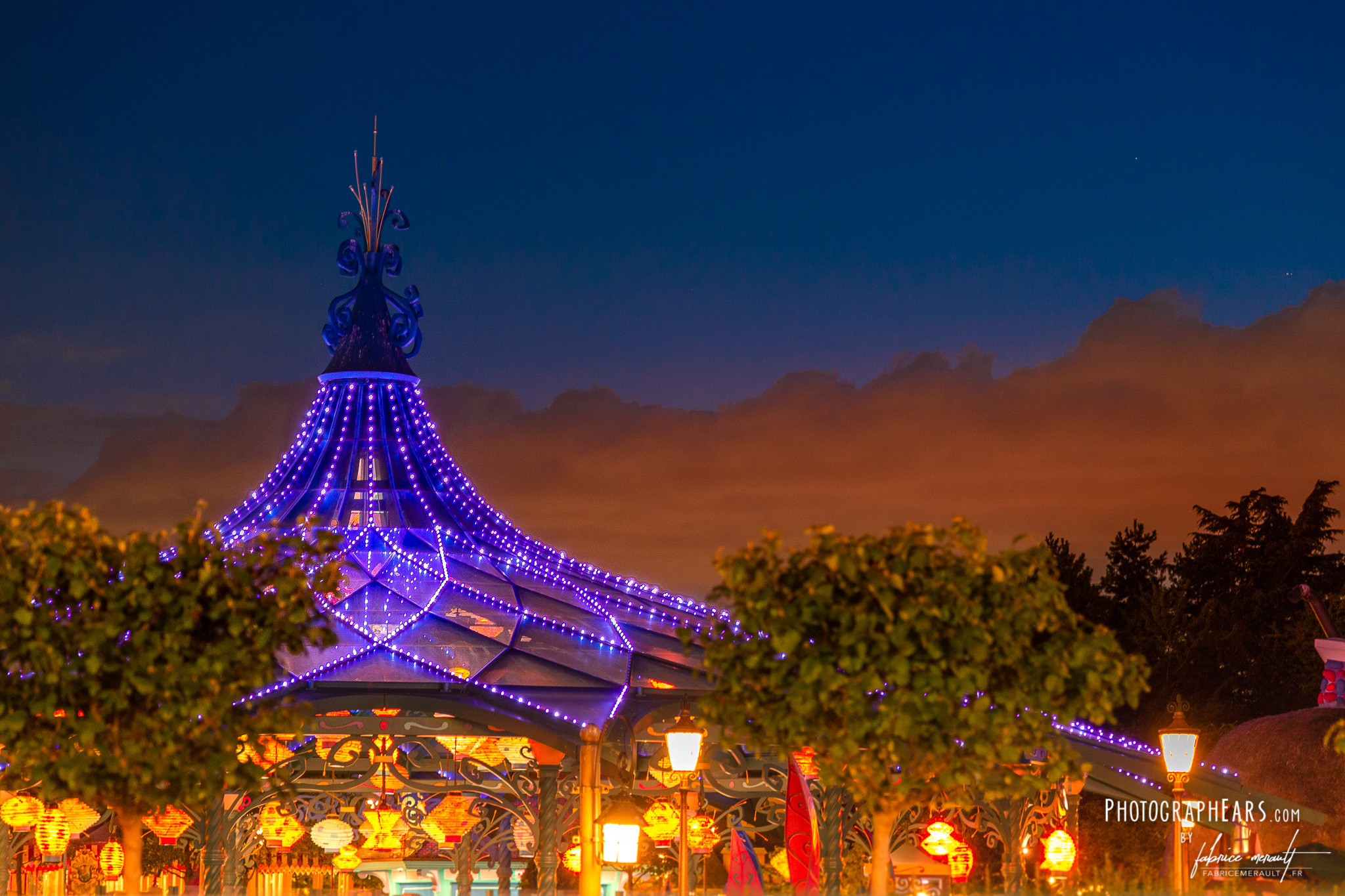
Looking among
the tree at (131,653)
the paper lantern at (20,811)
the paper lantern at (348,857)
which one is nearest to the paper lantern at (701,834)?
the paper lantern at (348,857)

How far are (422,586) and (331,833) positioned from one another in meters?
4.19

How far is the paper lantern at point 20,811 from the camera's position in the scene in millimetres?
20484

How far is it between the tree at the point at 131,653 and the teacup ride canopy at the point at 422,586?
731 cm

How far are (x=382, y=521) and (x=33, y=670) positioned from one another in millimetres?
13042

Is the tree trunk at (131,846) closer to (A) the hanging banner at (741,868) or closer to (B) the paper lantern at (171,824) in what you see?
(A) the hanging banner at (741,868)

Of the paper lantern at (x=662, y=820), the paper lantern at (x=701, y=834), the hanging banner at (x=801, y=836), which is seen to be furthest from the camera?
the paper lantern at (x=662, y=820)

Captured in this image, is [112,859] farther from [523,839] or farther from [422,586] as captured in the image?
[523,839]

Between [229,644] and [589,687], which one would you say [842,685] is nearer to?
[229,644]

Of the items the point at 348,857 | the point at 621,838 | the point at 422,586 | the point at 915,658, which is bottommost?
the point at 348,857

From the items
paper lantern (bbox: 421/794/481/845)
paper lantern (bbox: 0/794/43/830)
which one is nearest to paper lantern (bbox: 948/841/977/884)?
paper lantern (bbox: 421/794/481/845)

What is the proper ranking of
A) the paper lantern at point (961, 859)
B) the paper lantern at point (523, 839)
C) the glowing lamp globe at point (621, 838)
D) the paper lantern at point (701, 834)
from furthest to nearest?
the paper lantern at point (523, 839), the paper lantern at point (701, 834), the paper lantern at point (961, 859), the glowing lamp globe at point (621, 838)

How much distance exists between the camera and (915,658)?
13117 mm

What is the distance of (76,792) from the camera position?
13867mm
